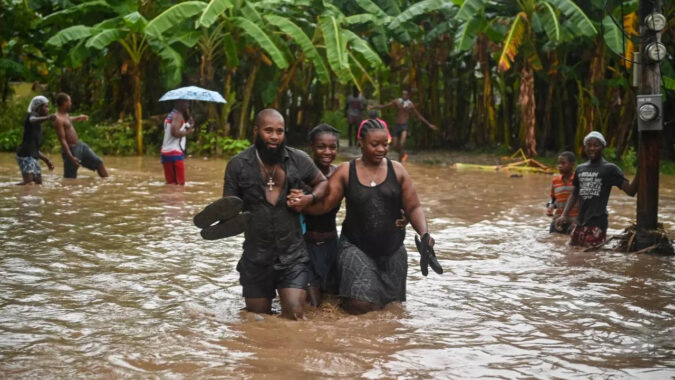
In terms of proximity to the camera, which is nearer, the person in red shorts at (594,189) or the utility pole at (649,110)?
the utility pole at (649,110)

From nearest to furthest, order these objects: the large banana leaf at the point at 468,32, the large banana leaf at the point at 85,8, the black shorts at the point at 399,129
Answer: the large banana leaf at the point at 468,32, the large banana leaf at the point at 85,8, the black shorts at the point at 399,129

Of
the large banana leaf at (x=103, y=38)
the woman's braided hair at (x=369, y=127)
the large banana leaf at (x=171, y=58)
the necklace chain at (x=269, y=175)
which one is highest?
the large banana leaf at (x=103, y=38)

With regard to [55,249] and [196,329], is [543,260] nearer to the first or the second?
[196,329]

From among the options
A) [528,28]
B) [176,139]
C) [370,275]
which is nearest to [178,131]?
[176,139]

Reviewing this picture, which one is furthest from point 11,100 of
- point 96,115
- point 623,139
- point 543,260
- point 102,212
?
point 543,260

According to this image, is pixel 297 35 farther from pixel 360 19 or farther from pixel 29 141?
pixel 29 141

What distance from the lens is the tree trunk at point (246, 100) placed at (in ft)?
70.5

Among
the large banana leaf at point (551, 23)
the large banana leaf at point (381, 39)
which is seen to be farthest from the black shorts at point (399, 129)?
the large banana leaf at point (551, 23)

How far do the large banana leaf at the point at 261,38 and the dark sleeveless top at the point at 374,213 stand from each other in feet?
41.2

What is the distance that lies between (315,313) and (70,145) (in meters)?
9.24

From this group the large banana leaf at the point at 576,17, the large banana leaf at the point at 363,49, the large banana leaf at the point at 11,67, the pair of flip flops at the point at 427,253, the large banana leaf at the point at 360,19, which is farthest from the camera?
the large banana leaf at the point at 11,67

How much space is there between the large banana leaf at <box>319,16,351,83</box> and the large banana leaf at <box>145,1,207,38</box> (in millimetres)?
2763

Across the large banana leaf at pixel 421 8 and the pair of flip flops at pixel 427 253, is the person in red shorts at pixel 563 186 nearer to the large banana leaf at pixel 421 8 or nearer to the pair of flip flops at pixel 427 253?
the pair of flip flops at pixel 427 253

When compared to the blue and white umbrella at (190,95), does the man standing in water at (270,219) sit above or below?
below
